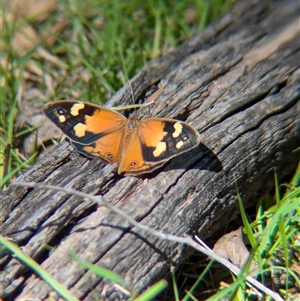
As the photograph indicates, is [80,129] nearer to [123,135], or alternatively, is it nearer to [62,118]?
[62,118]

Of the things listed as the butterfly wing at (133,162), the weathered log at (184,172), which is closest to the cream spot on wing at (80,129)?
the weathered log at (184,172)

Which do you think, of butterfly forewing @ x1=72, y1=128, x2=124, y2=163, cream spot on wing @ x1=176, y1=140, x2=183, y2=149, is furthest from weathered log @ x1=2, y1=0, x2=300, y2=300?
cream spot on wing @ x1=176, y1=140, x2=183, y2=149

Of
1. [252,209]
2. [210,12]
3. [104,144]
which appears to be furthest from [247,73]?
[210,12]

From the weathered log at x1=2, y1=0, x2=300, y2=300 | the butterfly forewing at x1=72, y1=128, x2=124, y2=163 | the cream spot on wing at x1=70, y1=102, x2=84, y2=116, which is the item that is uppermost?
the cream spot on wing at x1=70, y1=102, x2=84, y2=116

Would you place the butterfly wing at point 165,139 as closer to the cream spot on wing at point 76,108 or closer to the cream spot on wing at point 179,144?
the cream spot on wing at point 179,144

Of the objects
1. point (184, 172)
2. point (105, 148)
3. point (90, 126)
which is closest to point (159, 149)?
point (184, 172)

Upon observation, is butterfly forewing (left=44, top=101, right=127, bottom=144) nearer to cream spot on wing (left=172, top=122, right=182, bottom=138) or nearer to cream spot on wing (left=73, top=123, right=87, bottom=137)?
cream spot on wing (left=73, top=123, right=87, bottom=137)
